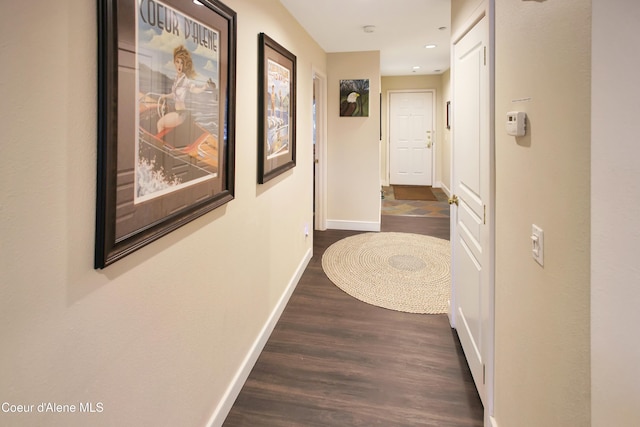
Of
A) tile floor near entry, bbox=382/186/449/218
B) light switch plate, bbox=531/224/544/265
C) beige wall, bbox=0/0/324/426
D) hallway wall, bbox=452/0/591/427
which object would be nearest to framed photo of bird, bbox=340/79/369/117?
tile floor near entry, bbox=382/186/449/218

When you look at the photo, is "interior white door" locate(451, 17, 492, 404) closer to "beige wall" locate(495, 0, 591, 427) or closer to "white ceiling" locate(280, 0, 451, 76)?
"beige wall" locate(495, 0, 591, 427)

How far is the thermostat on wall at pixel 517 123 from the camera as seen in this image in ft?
4.10

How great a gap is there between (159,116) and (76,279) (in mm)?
567

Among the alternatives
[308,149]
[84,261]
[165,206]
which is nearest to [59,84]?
[84,261]

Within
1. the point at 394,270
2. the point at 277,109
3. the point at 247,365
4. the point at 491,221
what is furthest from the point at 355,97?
the point at 247,365

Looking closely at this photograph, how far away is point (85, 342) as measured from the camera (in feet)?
3.17

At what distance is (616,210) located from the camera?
787 mm

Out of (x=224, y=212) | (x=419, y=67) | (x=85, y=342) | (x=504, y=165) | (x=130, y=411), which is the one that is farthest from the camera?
(x=419, y=67)

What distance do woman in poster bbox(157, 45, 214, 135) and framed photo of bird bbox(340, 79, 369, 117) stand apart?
387 centimetres

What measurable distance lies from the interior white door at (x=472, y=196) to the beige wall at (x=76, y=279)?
1241 mm

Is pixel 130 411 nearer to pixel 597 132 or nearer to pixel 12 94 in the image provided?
pixel 12 94

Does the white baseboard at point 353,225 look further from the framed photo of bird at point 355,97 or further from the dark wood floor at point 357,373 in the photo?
the dark wood floor at point 357,373

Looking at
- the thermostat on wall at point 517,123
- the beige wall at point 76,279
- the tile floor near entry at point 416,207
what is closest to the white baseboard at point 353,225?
the tile floor near entry at point 416,207

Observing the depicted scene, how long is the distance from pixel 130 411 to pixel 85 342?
0.34m
